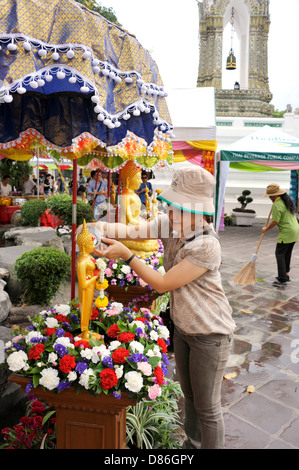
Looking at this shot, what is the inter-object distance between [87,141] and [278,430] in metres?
2.66

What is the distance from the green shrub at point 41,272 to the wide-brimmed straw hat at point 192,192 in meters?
2.84

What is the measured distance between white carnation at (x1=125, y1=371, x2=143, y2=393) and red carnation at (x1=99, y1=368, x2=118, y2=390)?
2.4 inches

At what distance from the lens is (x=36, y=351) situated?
191cm

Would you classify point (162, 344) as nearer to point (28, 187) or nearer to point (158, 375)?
point (158, 375)

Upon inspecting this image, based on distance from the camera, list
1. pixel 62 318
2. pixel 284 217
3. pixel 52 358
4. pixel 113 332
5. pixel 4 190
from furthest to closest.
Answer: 1. pixel 4 190
2. pixel 284 217
3. pixel 62 318
4. pixel 113 332
5. pixel 52 358

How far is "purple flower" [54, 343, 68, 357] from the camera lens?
1.90m

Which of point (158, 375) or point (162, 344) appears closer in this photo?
point (158, 375)

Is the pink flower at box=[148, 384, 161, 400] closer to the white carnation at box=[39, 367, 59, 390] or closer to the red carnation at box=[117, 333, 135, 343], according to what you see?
the red carnation at box=[117, 333, 135, 343]

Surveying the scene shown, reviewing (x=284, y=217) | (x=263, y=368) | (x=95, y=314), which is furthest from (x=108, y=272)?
(x=284, y=217)

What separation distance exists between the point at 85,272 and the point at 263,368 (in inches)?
106

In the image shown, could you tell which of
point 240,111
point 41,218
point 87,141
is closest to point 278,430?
point 87,141

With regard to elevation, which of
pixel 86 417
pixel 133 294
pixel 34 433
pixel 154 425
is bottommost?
pixel 154 425

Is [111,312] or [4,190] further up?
[4,190]

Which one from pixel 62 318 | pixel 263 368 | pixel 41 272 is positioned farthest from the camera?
pixel 41 272
